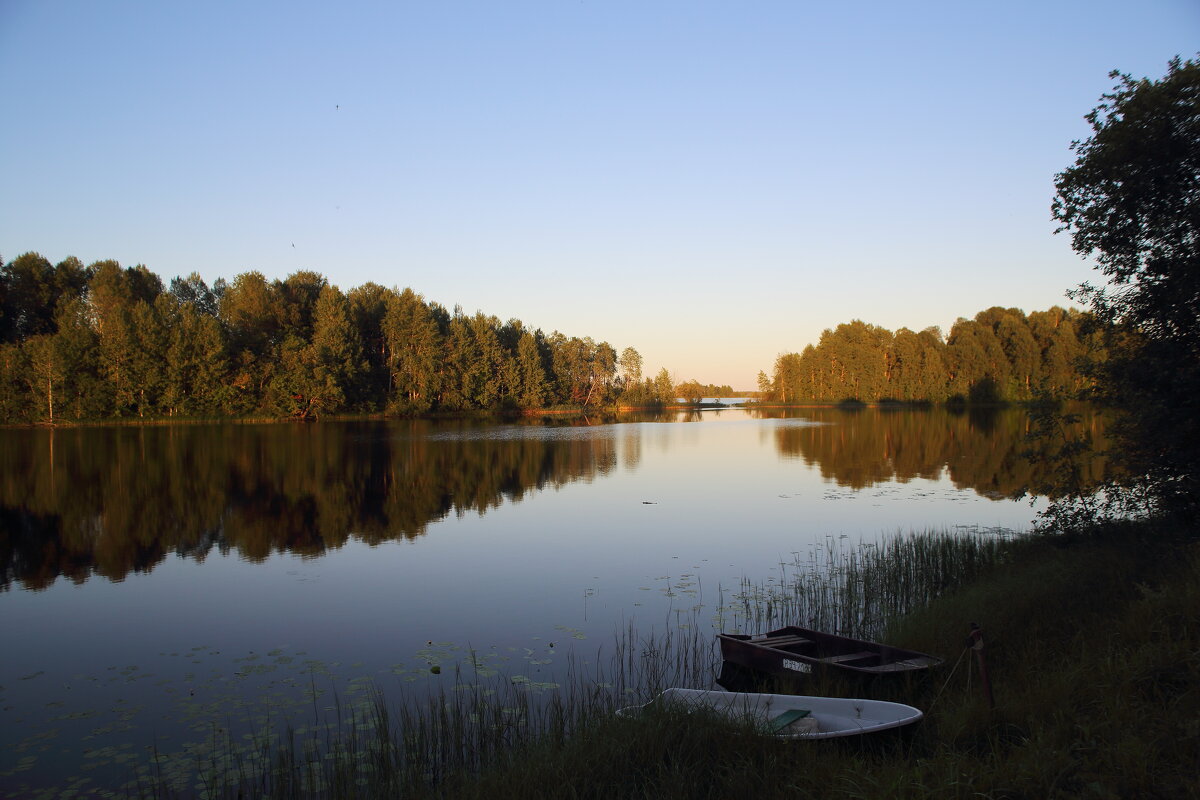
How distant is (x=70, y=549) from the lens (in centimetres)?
1600

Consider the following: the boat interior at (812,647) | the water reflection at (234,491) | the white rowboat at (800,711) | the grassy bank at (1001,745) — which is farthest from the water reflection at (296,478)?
the white rowboat at (800,711)

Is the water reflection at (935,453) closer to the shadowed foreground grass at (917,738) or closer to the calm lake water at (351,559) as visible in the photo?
the calm lake water at (351,559)

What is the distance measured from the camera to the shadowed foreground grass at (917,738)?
185 inches

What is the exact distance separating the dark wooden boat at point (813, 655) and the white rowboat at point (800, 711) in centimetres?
86

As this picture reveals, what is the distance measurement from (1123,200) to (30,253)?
84623 mm

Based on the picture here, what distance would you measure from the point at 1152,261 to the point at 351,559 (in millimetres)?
15307

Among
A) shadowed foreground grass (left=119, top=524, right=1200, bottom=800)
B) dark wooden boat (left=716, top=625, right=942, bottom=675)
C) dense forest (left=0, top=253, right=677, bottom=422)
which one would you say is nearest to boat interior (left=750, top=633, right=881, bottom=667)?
dark wooden boat (left=716, top=625, right=942, bottom=675)

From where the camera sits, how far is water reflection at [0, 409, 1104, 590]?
16.9 metres

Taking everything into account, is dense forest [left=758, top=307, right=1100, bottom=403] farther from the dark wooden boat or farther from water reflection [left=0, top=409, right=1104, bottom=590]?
the dark wooden boat

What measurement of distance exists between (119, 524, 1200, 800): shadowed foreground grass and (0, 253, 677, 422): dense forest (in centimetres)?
6460

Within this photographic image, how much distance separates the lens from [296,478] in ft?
90.6

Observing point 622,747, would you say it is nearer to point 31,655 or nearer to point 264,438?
point 31,655

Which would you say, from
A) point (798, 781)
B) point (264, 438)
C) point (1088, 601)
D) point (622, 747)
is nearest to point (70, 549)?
point (622, 747)

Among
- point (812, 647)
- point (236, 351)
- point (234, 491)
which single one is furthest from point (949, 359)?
point (812, 647)
